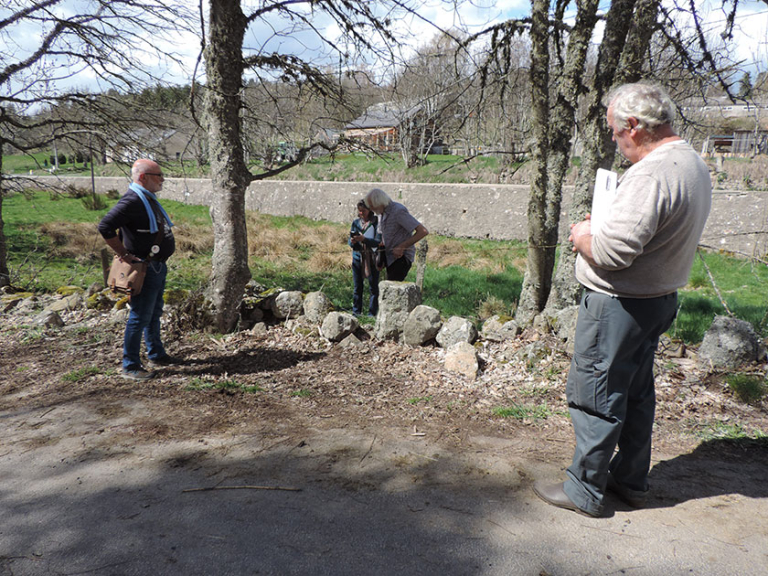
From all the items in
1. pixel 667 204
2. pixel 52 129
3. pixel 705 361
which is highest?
pixel 52 129

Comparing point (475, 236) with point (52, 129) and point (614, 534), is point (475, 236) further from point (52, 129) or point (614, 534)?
point (614, 534)

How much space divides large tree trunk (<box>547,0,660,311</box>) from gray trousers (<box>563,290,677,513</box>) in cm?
314

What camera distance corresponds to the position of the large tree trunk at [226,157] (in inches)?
204

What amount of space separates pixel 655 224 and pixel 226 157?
180 inches

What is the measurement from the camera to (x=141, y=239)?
4.21 m

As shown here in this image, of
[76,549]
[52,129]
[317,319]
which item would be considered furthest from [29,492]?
[52,129]

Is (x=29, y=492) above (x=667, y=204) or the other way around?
the other way around

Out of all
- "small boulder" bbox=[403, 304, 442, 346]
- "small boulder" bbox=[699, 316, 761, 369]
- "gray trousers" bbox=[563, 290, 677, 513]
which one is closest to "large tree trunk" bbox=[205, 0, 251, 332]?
"small boulder" bbox=[403, 304, 442, 346]

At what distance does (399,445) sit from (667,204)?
209cm

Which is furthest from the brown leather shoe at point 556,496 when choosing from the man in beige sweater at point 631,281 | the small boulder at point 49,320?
the small boulder at point 49,320

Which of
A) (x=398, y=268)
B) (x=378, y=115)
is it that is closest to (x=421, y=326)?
(x=398, y=268)

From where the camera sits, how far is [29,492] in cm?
265

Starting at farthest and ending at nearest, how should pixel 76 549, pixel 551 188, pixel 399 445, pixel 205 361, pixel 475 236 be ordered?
pixel 475 236
pixel 551 188
pixel 205 361
pixel 399 445
pixel 76 549

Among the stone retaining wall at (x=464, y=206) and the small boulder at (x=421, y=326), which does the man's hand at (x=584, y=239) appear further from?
the stone retaining wall at (x=464, y=206)
